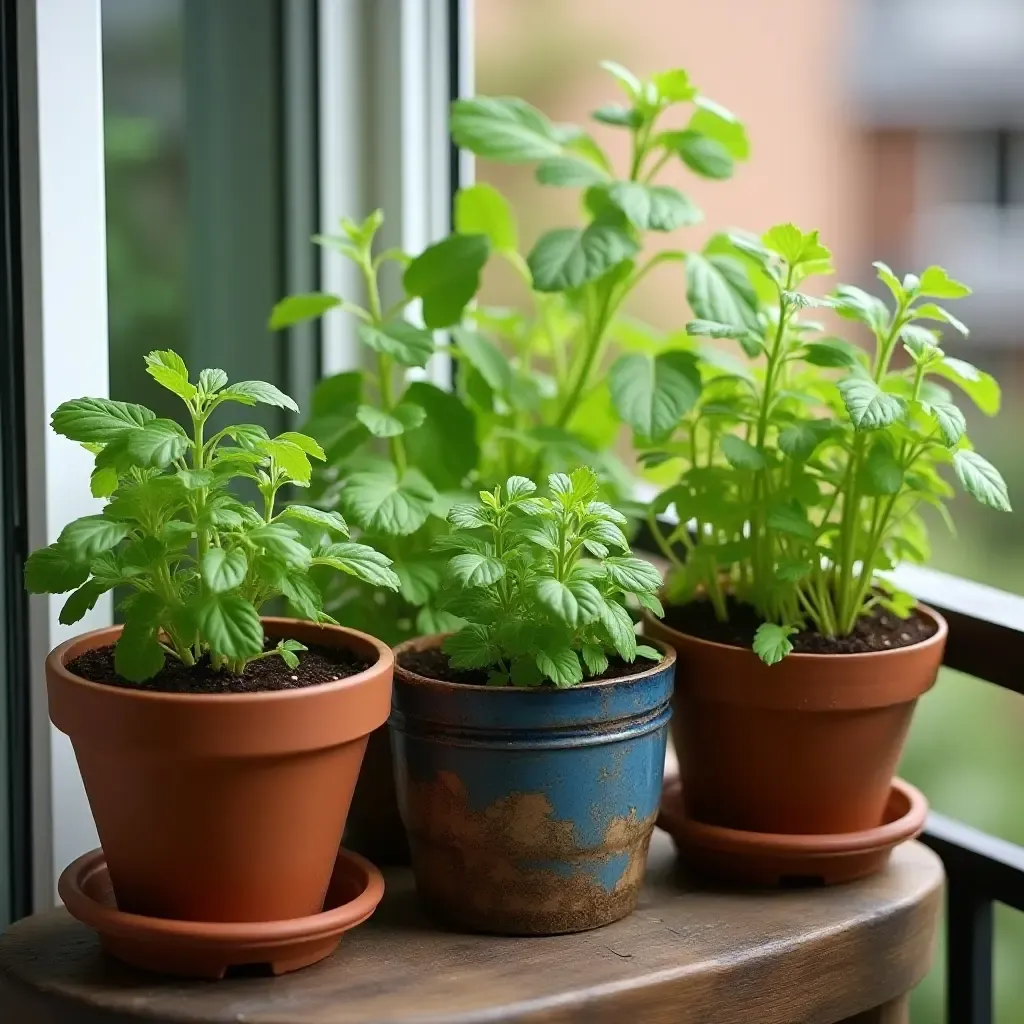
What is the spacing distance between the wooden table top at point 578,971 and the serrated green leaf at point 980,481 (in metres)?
0.33

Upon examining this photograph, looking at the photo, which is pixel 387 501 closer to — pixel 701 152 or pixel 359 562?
pixel 359 562

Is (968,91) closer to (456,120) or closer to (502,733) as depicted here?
(456,120)

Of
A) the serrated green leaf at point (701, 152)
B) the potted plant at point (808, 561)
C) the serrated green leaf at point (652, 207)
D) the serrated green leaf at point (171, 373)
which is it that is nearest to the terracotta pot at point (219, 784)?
the serrated green leaf at point (171, 373)

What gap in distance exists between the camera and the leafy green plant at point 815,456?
99 centimetres

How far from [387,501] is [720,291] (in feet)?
1.10

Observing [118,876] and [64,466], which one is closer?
[118,876]

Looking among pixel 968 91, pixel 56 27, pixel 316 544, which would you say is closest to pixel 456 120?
pixel 56 27

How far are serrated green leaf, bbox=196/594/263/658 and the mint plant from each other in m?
0.39

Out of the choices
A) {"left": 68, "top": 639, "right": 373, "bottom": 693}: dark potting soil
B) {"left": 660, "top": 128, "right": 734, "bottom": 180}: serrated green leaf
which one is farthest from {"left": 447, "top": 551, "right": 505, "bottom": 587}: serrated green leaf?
{"left": 660, "top": 128, "right": 734, "bottom": 180}: serrated green leaf

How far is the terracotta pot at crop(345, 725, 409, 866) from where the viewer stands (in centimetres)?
114

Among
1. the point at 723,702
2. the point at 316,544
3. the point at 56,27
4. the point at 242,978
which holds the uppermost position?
the point at 56,27

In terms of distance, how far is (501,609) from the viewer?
94 centimetres

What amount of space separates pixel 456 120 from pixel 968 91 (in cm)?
513

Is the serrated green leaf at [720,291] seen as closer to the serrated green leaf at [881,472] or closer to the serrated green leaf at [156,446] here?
the serrated green leaf at [881,472]
